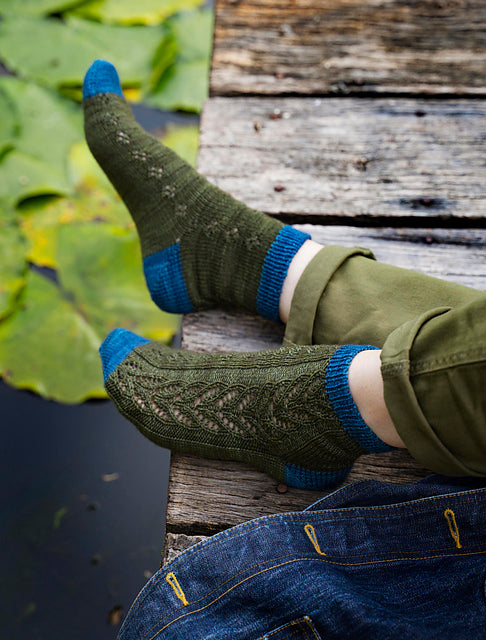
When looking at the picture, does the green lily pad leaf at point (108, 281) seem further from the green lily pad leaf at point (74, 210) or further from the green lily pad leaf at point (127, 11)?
the green lily pad leaf at point (127, 11)

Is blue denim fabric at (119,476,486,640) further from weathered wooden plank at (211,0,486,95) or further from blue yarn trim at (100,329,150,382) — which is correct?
weathered wooden plank at (211,0,486,95)

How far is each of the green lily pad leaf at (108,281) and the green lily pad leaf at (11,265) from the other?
9cm

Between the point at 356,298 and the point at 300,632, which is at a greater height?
the point at 356,298

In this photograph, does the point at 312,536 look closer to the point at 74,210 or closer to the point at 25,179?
the point at 74,210

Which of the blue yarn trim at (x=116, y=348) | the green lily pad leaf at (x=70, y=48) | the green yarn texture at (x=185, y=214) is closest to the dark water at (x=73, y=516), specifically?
the blue yarn trim at (x=116, y=348)

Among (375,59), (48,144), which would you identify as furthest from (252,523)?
→ (48,144)

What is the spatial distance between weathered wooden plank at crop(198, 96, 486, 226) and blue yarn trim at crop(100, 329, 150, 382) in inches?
13.1

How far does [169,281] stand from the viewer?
874 millimetres

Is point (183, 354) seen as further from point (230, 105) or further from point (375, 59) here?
point (375, 59)

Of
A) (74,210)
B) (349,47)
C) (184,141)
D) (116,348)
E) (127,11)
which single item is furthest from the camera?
(127,11)

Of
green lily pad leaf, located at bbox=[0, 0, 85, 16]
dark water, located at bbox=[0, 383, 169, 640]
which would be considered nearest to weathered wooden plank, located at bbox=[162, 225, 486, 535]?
dark water, located at bbox=[0, 383, 169, 640]

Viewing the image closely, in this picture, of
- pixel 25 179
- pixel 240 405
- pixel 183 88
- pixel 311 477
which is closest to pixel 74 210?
pixel 25 179

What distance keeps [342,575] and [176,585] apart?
8.1 inches

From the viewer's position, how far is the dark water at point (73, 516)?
0.93 m
